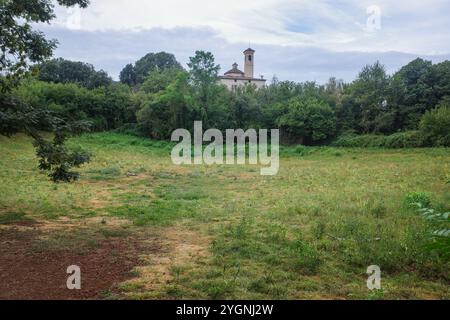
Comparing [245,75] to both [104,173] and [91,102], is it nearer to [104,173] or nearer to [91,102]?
[91,102]

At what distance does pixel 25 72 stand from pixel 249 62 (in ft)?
183

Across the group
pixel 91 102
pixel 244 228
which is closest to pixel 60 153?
pixel 244 228

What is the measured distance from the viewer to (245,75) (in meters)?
61.5

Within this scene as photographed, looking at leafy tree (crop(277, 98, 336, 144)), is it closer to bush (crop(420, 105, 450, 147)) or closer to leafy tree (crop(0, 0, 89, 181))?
bush (crop(420, 105, 450, 147))

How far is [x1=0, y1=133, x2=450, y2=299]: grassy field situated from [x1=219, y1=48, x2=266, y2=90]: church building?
145 feet

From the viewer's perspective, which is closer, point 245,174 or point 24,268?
point 24,268

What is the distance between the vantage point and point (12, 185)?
12.3 meters

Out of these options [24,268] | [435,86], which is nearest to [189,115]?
[435,86]

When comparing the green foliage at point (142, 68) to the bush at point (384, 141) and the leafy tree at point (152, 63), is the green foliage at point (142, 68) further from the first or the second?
the bush at point (384, 141)

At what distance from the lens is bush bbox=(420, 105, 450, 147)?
28516mm

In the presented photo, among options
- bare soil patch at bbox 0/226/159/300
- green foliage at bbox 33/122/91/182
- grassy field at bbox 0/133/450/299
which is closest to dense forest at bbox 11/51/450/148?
grassy field at bbox 0/133/450/299

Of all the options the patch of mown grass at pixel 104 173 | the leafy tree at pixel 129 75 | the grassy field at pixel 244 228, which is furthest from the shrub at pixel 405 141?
the leafy tree at pixel 129 75

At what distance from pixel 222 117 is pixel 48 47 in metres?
27.6
